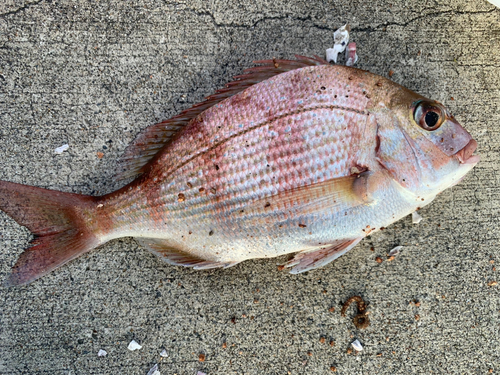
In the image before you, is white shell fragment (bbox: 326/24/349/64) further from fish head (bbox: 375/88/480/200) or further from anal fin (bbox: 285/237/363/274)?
anal fin (bbox: 285/237/363/274)

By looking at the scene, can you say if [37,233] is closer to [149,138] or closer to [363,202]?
[149,138]

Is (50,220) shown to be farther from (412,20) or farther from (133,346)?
(412,20)

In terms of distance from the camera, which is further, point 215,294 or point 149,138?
point 215,294

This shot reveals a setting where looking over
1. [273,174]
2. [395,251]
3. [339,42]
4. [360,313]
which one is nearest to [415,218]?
[395,251]

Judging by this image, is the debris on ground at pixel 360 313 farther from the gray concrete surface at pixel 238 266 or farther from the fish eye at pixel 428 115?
the fish eye at pixel 428 115

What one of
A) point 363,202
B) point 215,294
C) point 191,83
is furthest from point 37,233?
point 363,202

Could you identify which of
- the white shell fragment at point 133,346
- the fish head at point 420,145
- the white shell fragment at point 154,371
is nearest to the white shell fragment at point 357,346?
the fish head at point 420,145
